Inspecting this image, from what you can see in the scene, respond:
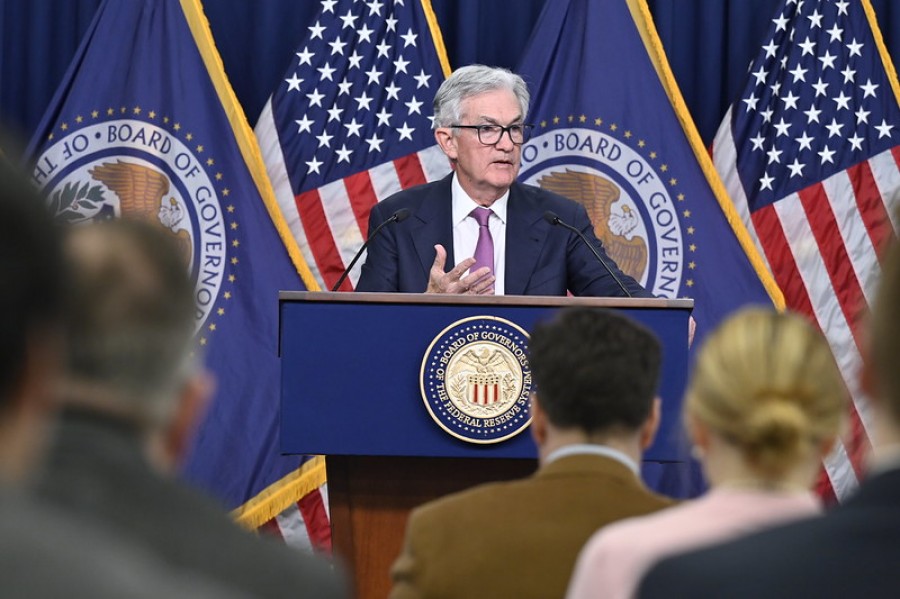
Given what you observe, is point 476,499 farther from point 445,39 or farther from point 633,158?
point 445,39

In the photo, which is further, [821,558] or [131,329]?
[821,558]

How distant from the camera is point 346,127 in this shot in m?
6.35

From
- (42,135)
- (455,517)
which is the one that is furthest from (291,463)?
(455,517)

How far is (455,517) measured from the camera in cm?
198

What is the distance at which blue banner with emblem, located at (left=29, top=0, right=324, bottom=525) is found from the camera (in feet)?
19.7

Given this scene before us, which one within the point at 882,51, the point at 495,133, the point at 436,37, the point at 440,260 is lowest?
the point at 440,260

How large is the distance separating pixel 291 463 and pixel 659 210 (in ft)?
6.54

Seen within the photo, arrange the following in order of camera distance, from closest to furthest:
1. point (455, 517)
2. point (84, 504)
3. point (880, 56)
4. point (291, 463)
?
point (84, 504) → point (455, 517) → point (291, 463) → point (880, 56)

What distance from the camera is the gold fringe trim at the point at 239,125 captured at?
616 cm

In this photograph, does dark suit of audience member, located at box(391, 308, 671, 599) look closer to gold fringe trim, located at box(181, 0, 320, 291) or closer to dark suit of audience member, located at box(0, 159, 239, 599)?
dark suit of audience member, located at box(0, 159, 239, 599)

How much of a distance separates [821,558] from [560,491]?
88cm

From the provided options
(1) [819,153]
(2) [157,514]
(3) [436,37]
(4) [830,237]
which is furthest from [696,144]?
(2) [157,514]

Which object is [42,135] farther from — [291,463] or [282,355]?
[282,355]

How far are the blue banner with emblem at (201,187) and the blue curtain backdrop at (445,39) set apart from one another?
1.02 feet
